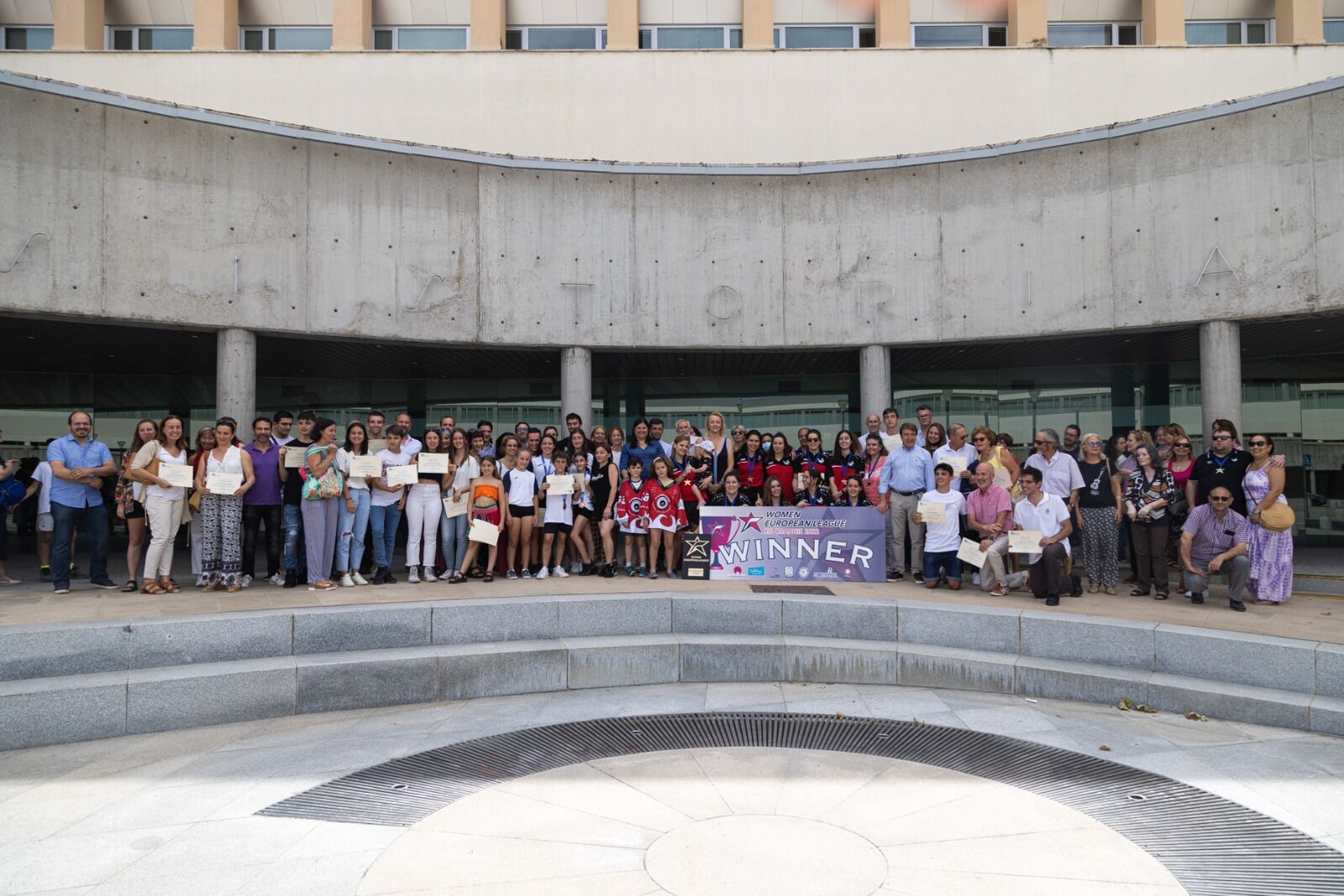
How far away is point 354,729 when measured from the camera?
21.4 ft

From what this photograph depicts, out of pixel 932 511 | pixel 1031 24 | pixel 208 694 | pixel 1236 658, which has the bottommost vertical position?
pixel 208 694

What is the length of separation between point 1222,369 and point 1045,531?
4.79 meters

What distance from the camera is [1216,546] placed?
8391mm

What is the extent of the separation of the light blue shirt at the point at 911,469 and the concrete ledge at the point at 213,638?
662 centimetres

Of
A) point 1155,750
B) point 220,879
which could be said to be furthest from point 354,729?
point 1155,750

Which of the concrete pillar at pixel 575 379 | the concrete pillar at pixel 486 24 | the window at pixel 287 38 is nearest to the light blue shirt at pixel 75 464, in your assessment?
the concrete pillar at pixel 575 379

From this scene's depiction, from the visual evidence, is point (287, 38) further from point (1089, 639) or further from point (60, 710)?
point (1089, 639)

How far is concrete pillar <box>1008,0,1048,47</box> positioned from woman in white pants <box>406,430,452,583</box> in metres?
14.2

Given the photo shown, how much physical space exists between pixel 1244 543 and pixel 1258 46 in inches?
511

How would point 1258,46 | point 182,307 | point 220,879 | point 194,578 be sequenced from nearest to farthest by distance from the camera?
point 220,879 → point 194,578 → point 182,307 → point 1258,46

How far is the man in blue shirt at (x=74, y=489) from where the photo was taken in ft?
28.1

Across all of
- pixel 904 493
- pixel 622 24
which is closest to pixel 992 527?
pixel 904 493

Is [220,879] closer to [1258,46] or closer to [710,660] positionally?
[710,660]

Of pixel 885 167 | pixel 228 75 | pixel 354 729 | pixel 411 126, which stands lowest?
pixel 354 729
